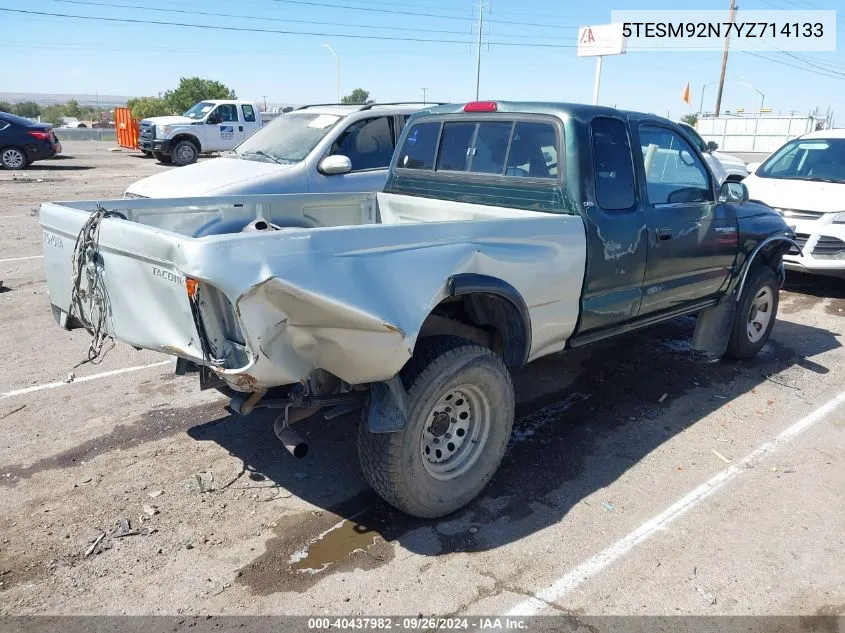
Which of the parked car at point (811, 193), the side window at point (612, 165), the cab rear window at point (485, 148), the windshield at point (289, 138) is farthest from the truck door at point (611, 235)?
the windshield at point (289, 138)

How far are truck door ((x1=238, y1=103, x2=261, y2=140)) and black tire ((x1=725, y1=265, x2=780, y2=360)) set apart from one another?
19208 millimetres

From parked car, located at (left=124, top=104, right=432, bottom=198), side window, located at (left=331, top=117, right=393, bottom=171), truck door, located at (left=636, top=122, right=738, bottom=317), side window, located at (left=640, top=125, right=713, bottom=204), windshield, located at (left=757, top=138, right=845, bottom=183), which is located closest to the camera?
truck door, located at (left=636, top=122, right=738, bottom=317)

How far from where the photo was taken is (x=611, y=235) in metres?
4.20

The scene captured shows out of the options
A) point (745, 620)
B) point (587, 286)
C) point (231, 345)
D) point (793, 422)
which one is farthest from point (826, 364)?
point (231, 345)

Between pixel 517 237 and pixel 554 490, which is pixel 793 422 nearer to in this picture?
pixel 554 490

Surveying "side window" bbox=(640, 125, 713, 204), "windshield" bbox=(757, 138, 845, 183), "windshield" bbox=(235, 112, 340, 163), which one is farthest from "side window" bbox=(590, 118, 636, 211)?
"windshield" bbox=(757, 138, 845, 183)

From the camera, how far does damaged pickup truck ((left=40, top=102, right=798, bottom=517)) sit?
285 cm

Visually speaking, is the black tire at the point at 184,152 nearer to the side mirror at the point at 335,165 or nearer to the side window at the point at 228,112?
the side window at the point at 228,112

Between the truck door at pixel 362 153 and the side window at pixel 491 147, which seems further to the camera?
the truck door at pixel 362 153

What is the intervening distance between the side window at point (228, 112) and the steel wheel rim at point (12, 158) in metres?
5.93

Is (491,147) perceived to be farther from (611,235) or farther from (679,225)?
(679,225)

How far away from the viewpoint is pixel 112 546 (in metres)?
3.30

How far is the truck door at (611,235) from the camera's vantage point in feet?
13.6

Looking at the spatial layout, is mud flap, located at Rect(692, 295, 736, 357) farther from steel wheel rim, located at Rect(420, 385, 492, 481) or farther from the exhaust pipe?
the exhaust pipe
